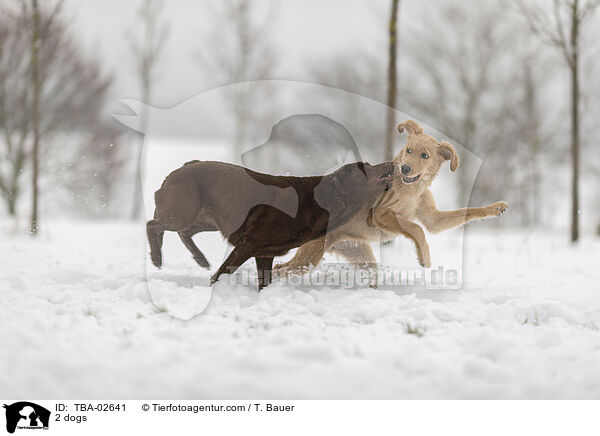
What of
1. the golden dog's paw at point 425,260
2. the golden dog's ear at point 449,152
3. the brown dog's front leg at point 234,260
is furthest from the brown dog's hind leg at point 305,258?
the golden dog's ear at point 449,152

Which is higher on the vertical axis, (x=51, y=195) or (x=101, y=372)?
(x=51, y=195)

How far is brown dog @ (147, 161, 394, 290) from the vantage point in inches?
125

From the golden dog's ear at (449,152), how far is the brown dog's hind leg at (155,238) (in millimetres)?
1869

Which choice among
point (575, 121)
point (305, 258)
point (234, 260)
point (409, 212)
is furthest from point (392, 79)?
point (575, 121)

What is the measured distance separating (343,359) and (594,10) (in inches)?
315

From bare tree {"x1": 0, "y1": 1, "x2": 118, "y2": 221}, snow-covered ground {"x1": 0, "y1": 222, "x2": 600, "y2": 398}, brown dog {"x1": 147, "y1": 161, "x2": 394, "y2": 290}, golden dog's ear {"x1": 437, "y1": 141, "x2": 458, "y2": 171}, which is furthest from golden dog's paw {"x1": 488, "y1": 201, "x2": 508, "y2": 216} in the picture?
bare tree {"x1": 0, "y1": 1, "x2": 118, "y2": 221}

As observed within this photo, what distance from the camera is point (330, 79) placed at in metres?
7.86

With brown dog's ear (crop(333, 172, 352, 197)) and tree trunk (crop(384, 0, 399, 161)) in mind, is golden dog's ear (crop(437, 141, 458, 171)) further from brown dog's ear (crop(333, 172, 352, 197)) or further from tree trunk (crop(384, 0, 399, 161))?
brown dog's ear (crop(333, 172, 352, 197))

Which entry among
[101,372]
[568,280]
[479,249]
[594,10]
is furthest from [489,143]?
[101,372]

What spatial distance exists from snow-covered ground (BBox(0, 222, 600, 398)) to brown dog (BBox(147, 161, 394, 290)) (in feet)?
0.67

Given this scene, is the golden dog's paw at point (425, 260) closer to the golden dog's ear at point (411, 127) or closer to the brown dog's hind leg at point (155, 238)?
the golden dog's ear at point (411, 127)

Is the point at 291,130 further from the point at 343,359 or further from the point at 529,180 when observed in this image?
the point at 529,180

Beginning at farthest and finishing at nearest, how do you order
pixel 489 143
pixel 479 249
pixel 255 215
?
pixel 489 143 → pixel 479 249 → pixel 255 215

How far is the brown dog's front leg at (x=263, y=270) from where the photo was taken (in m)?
3.47
